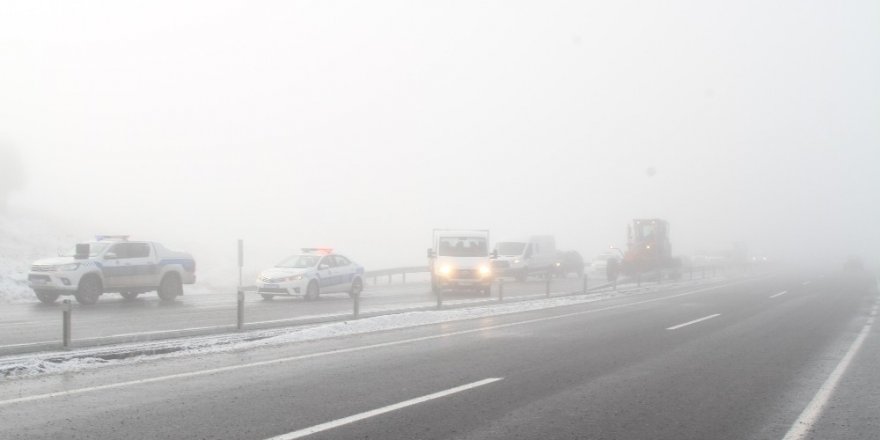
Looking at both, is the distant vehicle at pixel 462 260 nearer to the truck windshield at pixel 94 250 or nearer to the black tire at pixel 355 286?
the black tire at pixel 355 286

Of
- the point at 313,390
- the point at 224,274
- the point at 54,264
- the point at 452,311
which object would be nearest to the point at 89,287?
the point at 54,264

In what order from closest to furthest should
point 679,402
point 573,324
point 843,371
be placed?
point 679,402 < point 843,371 < point 573,324

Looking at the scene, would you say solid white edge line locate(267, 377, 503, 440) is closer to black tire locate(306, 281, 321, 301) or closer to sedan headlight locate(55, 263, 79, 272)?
sedan headlight locate(55, 263, 79, 272)

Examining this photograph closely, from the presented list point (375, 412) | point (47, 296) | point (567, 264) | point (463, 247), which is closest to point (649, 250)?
point (567, 264)

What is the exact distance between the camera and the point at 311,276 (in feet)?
78.7

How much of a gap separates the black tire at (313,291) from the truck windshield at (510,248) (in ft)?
57.2

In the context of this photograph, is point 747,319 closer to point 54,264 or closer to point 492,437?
point 492,437

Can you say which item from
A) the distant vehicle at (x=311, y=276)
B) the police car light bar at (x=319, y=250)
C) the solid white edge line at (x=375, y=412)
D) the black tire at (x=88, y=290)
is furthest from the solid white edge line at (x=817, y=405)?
the black tire at (x=88, y=290)

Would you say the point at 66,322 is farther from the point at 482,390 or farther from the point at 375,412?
the point at 482,390

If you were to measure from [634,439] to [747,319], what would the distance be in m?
13.3

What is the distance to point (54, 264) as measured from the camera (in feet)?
65.1

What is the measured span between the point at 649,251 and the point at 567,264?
517 cm

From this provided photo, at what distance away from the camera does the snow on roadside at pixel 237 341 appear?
1009cm

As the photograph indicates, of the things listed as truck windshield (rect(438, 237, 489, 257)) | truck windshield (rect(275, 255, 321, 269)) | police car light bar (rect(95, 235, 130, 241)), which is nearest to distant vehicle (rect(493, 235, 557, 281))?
truck windshield (rect(438, 237, 489, 257))
